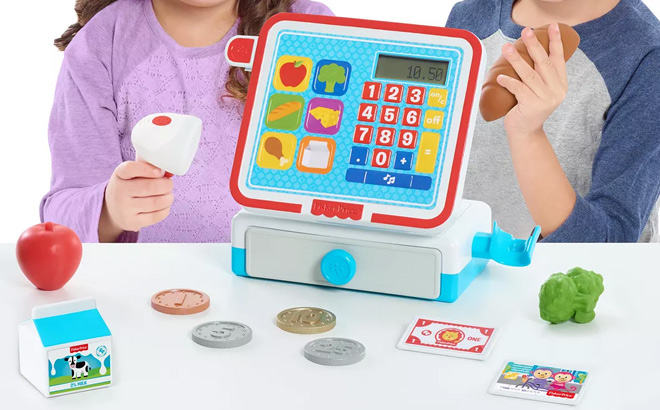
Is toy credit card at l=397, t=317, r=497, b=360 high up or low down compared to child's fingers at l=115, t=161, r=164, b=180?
down

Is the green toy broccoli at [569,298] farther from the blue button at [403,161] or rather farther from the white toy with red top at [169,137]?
the white toy with red top at [169,137]

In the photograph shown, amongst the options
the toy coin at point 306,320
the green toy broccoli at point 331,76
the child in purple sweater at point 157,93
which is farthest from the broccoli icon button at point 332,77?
Answer: the child in purple sweater at point 157,93

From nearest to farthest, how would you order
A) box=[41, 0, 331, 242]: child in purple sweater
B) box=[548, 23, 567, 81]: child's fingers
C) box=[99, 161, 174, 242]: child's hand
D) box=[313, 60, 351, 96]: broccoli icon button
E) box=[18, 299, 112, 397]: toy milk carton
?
box=[18, 299, 112, 397]: toy milk carton
box=[313, 60, 351, 96]: broccoli icon button
box=[99, 161, 174, 242]: child's hand
box=[548, 23, 567, 81]: child's fingers
box=[41, 0, 331, 242]: child in purple sweater

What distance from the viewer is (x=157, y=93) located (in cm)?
136

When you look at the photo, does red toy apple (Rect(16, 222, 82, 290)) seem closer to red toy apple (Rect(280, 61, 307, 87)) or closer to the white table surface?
the white table surface

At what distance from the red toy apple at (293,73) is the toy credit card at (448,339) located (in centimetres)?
26

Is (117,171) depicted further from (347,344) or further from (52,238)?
(347,344)

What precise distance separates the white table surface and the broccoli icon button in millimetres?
193

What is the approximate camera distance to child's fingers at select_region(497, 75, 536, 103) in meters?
1.00

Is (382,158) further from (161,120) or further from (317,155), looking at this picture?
(161,120)

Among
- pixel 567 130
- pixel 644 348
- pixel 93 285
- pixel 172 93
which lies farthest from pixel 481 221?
pixel 172 93

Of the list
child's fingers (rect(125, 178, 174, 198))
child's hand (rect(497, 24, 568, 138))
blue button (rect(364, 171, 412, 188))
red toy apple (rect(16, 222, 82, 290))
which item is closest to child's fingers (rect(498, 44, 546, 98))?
child's hand (rect(497, 24, 568, 138))

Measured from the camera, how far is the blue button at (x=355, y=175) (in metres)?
0.79

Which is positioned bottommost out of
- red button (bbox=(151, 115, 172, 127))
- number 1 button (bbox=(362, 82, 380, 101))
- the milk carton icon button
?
the milk carton icon button
